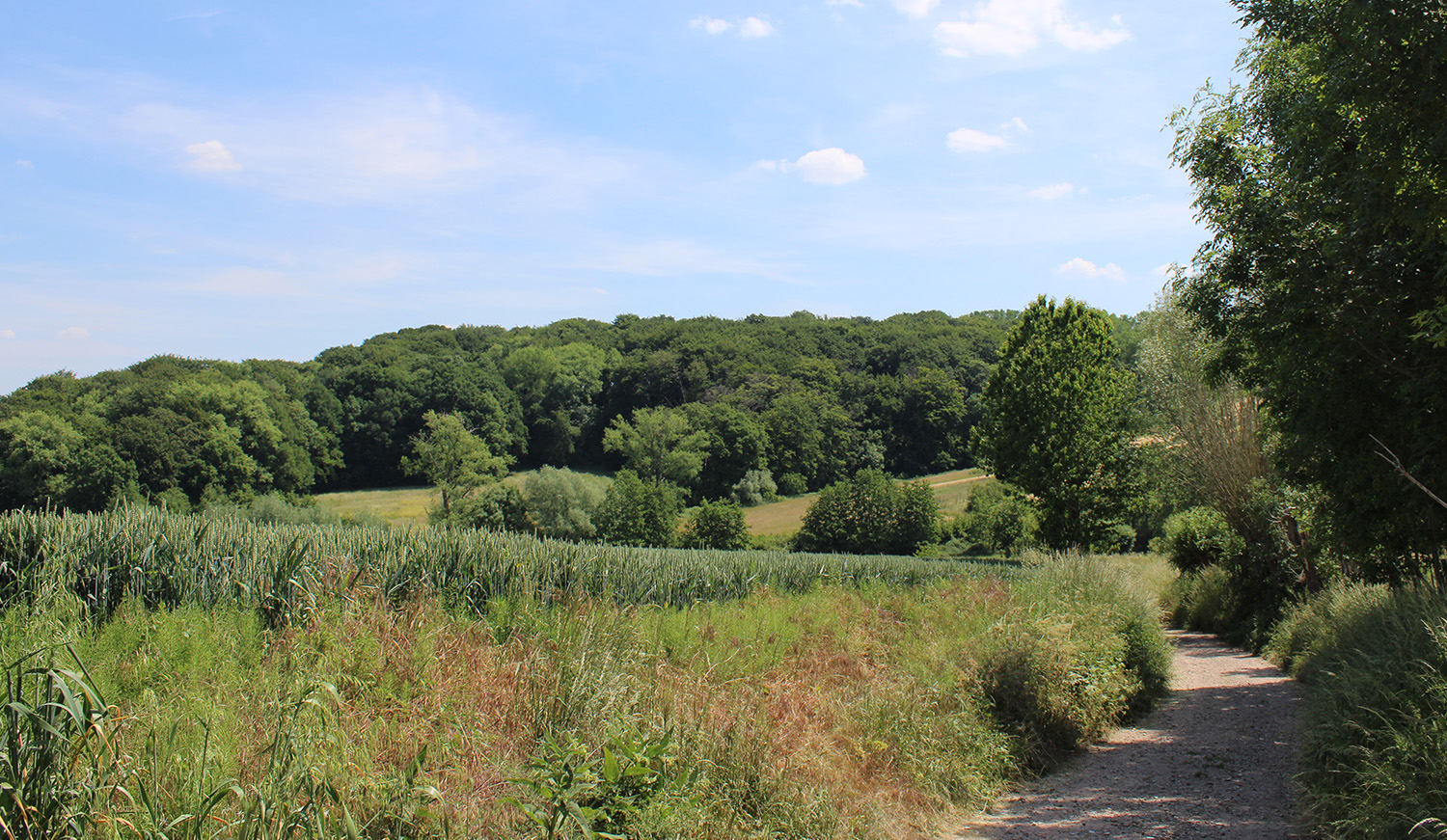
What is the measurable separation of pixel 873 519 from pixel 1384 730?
129 feet

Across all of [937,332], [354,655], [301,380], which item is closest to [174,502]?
[301,380]

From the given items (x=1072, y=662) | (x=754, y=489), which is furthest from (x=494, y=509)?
(x=1072, y=662)

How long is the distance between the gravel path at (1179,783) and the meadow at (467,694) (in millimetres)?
471

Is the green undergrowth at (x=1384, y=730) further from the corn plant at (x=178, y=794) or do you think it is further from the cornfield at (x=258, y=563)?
the cornfield at (x=258, y=563)

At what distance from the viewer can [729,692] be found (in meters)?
6.70

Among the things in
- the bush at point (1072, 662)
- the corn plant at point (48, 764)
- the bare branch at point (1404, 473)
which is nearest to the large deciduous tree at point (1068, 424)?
the bush at point (1072, 662)

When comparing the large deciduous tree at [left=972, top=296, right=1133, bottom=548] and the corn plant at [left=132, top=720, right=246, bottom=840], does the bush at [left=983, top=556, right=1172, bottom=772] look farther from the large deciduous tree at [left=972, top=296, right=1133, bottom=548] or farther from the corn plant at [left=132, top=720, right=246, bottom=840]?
the large deciduous tree at [left=972, top=296, right=1133, bottom=548]

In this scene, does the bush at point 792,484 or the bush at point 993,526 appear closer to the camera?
the bush at point 993,526

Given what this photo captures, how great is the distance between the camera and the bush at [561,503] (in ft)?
163

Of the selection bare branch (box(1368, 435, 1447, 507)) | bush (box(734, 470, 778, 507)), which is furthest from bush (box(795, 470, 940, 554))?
bare branch (box(1368, 435, 1447, 507))

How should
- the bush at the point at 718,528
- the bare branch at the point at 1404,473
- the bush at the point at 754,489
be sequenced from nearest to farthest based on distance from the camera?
the bare branch at the point at 1404,473, the bush at the point at 718,528, the bush at the point at 754,489

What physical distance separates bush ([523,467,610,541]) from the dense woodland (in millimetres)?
13876

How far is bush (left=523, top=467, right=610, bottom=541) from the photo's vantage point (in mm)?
49688

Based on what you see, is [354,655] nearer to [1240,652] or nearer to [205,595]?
[205,595]
